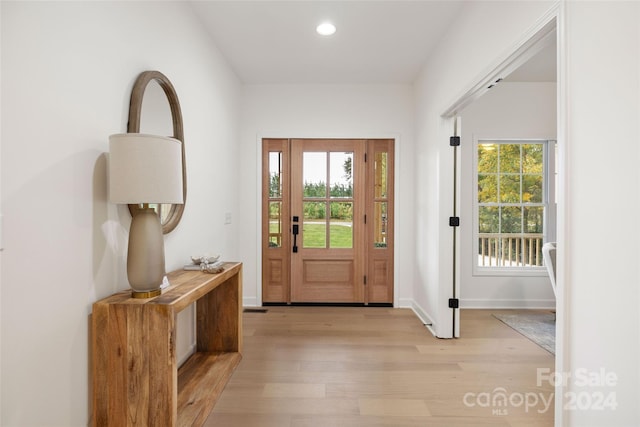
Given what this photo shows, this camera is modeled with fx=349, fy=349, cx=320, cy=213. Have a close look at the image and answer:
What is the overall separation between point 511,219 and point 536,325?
52.6 inches

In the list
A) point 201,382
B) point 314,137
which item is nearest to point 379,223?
point 314,137

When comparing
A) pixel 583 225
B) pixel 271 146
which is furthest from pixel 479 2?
pixel 271 146

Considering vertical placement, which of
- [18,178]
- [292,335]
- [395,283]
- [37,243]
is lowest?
[292,335]

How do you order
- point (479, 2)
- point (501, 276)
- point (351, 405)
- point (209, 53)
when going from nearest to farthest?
point (351, 405) → point (479, 2) → point (209, 53) → point (501, 276)

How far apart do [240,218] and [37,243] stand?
117 inches

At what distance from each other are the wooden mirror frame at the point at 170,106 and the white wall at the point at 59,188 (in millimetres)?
43

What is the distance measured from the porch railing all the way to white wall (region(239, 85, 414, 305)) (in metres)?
0.96

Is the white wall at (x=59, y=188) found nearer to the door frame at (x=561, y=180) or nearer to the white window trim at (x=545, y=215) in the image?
the door frame at (x=561, y=180)

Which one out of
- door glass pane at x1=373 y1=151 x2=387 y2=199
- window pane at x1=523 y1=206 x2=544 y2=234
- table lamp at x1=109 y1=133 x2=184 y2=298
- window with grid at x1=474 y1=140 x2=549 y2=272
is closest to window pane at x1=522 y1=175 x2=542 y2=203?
window with grid at x1=474 y1=140 x2=549 y2=272

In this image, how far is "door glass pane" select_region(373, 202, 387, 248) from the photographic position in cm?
429

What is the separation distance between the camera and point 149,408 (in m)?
1.51

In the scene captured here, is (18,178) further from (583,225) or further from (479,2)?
(479,2)

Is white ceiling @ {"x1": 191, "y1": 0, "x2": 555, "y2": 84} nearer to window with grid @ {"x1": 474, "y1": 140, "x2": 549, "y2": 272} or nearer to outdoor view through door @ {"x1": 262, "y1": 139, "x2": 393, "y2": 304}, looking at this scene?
outdoor view through door @ {"x1": 262, "y1": 139, "x2": 393, "y2": 304}

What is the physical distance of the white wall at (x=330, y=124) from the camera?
423cm
